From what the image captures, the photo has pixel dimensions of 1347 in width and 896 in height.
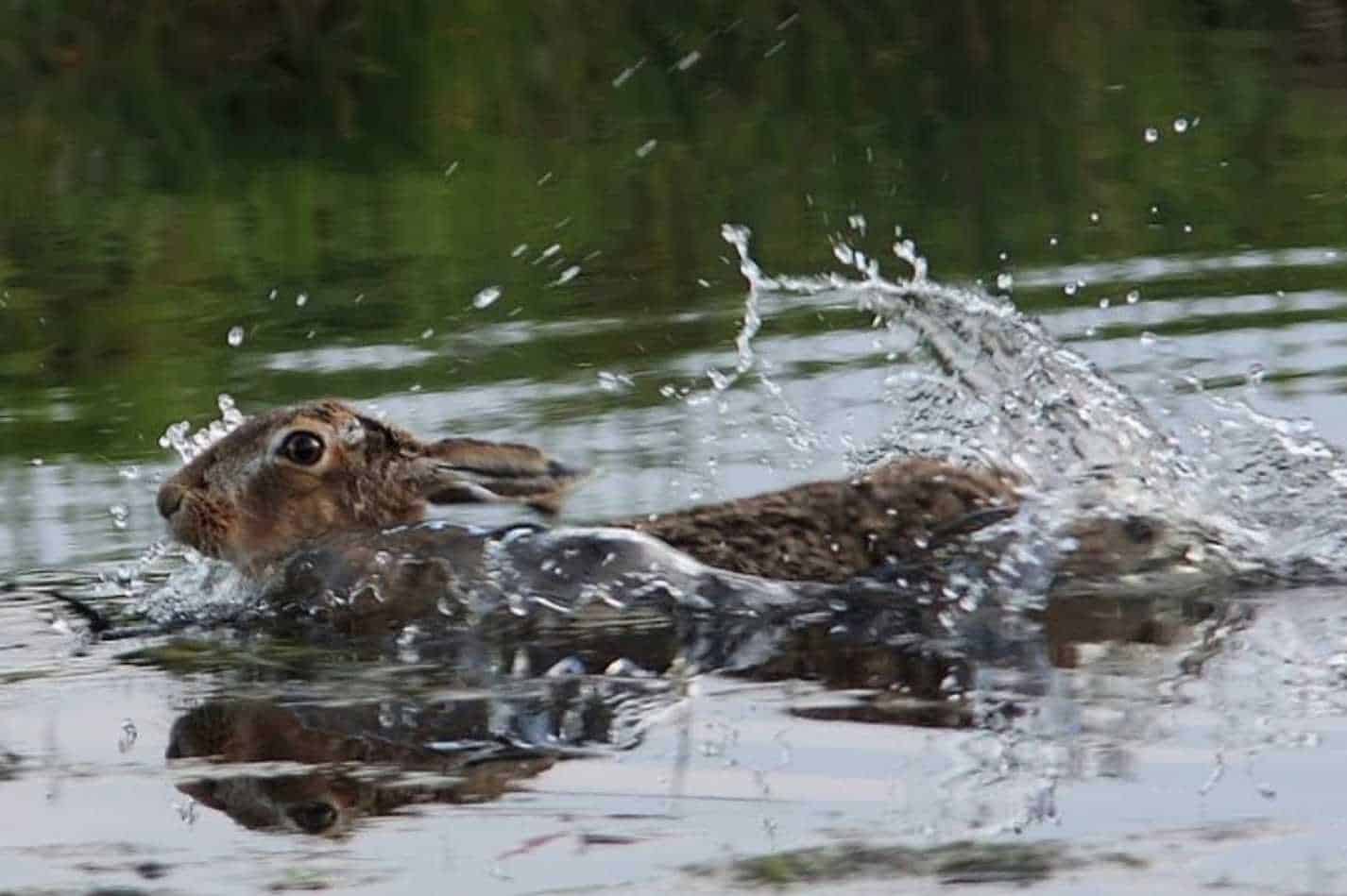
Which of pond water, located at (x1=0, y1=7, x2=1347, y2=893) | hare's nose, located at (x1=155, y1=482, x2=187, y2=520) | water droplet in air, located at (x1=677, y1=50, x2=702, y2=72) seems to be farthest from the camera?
water droplet in air, located at (x1=677, y1=50, x2=702, y2=72)

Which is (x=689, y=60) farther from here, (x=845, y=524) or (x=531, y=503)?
(x=845, y=524)

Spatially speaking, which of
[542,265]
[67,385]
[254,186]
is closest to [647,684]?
[67,385]

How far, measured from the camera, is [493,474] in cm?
860

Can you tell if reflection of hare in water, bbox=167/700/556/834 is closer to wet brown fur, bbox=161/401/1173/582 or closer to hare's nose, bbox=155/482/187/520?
wet brown fur, bbox=161/401/1173/582

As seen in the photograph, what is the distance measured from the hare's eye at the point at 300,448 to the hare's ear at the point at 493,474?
0.31 metres

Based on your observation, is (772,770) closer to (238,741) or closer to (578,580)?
(238,741)

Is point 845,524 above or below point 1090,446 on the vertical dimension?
below

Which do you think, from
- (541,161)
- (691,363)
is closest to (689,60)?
(541,161)

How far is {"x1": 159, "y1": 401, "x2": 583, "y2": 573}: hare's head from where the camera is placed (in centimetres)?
885

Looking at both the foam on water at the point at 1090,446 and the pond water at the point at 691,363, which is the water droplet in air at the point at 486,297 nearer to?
the pond water at the point at 691,363

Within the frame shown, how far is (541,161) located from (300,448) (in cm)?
629

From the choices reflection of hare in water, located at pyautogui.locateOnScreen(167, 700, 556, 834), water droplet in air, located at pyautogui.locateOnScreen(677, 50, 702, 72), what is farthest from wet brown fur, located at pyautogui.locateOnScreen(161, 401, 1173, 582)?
water droplet in air, located at pyautogui.locateOnScreen(677, 50, 702, 72)

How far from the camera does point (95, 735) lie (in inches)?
285

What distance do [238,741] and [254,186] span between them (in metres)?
7.86
